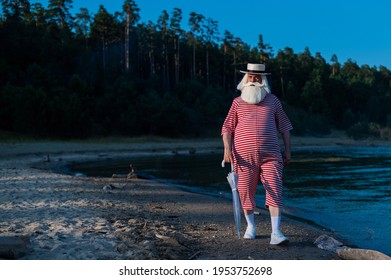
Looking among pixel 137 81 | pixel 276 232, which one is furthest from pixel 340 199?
pixel 137 81

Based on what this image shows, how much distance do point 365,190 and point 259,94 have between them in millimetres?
8015

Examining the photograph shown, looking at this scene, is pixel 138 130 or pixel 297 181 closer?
pixel 297 181

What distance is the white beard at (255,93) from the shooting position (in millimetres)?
4879

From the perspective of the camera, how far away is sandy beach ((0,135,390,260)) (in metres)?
4.38

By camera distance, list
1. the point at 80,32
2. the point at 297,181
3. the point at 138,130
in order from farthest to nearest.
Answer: the point at 80,32
the point at 138,130
the point at 297,181

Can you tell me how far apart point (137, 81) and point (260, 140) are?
4826 cm

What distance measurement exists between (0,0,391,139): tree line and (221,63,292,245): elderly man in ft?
110

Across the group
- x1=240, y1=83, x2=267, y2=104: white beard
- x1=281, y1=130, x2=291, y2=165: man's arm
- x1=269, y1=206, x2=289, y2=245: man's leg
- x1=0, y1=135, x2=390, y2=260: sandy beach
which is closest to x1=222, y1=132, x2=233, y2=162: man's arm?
x1=240, y1=83, x2=267, y2=104: white beard

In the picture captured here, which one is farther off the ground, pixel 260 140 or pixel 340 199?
pixel 260 140

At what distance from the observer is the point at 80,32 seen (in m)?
67.6

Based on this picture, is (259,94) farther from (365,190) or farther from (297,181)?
(297,181)

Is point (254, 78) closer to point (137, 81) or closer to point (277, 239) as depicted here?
point (277, 239)

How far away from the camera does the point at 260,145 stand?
4902 millimetres

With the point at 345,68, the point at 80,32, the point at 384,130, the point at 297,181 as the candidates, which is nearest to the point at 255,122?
the point at 297,181
